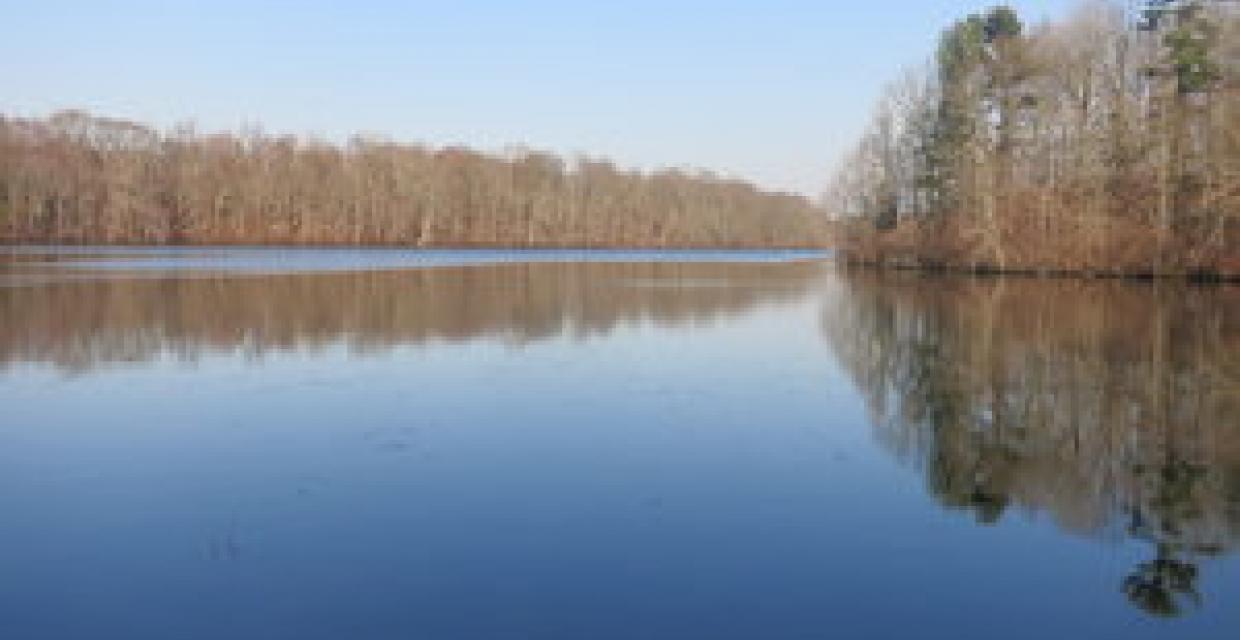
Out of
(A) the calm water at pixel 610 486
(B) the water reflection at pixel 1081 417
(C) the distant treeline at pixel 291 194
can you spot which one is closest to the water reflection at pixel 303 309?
(A) the calm water at pixel 610 486

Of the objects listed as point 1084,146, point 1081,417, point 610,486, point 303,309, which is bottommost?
point 610,486

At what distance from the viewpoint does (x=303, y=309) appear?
83.4ft

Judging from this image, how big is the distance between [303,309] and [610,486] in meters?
18.1

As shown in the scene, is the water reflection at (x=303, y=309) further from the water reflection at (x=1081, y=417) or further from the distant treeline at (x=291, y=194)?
the distant treeline at (x=291, y=194)

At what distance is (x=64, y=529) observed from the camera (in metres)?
7.66

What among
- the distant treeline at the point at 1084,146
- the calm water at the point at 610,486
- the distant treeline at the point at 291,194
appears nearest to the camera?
the calm water at the point at 610,486

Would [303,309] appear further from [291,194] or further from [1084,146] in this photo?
[291,194]

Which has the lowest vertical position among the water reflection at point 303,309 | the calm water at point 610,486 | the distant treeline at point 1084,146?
the calm water at point 610,486

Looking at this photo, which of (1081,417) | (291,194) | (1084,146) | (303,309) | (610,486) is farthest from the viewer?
(291,194)

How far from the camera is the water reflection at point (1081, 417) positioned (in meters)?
8.07

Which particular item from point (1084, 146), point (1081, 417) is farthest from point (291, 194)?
point (1081, 417)

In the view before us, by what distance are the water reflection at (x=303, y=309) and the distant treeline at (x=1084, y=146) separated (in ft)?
43.0

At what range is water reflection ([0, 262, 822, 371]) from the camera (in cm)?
1869

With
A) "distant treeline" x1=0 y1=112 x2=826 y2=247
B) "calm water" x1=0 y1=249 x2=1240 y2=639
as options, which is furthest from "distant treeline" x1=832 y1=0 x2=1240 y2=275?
"distant treeline" x1=0 y1=112 x2=826 y2=247
